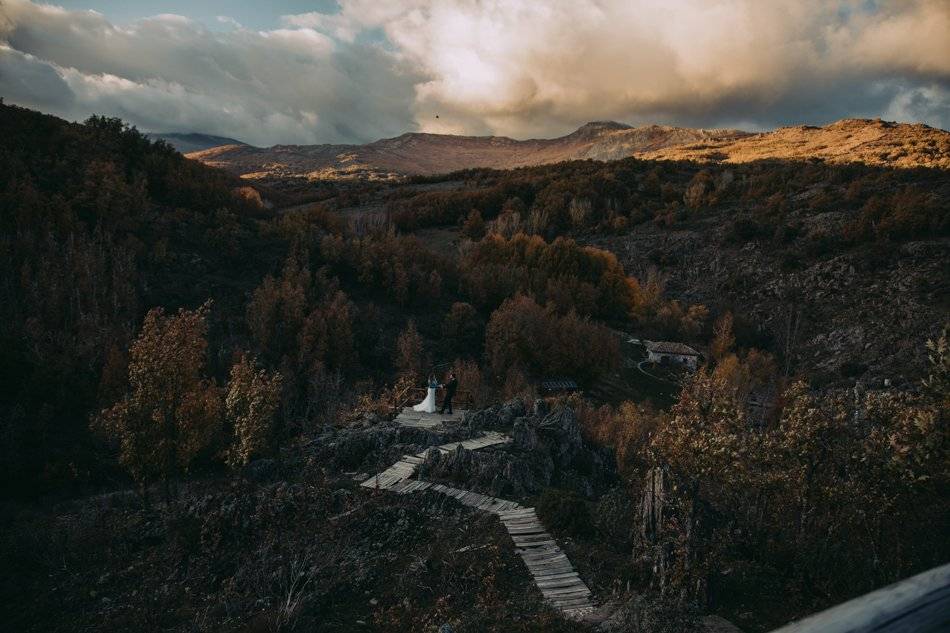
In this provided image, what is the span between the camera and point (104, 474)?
21.0 metres

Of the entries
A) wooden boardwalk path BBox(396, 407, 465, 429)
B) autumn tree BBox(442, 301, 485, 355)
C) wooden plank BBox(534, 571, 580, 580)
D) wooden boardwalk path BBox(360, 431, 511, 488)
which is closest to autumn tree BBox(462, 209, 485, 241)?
autumn tree BBox(442, 301, 485, 355)

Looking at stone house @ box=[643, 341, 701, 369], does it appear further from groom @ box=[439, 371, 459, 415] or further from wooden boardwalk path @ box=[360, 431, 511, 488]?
wooden boardwalk path @ box=[360, 431, 511, 488]

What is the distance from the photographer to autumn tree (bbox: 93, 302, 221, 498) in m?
14.2

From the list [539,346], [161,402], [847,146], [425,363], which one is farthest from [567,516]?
[847,146]

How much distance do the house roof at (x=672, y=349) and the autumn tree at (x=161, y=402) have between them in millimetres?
38529

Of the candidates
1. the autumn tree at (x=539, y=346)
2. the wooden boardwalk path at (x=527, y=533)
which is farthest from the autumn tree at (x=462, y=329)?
the wooden boardwalk path at (x=527, y=533)

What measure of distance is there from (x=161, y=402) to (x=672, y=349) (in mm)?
40050

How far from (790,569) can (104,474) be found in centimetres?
2280

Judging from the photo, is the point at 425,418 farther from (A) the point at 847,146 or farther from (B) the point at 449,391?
(A) the point at 847,146


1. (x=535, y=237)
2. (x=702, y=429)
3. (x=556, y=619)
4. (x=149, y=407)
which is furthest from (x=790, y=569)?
(x=535, y=237)

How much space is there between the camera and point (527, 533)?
1106 centimetres

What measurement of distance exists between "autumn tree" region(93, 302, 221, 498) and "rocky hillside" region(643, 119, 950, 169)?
8334 cm

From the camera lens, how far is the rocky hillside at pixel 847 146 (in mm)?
76562

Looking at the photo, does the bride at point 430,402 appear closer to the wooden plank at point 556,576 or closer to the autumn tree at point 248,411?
the autumn tree at point 248,411
